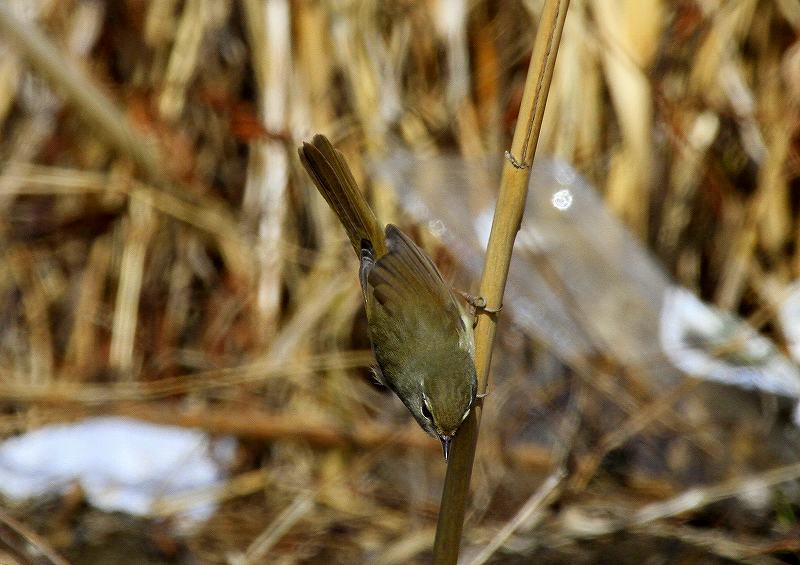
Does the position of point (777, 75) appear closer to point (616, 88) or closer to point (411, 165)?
point (616, 88)

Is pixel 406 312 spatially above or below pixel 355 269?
below

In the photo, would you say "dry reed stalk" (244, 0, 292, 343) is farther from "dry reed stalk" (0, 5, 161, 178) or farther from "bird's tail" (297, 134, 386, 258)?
"bird's tail" (297, 134, 386, 258)

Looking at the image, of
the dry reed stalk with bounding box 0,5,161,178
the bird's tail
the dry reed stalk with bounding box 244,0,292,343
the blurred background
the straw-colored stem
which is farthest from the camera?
the dry reed stalk with bounding box 244,0,292,343

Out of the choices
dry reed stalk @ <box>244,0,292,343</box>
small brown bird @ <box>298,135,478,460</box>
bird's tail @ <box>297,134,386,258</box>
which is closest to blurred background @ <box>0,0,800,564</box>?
dry reed stalk @ <box>244,0,292,343</box>

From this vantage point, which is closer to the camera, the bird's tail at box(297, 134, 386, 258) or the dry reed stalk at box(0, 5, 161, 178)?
the bird's tail at box(297, 134, 386, 258)

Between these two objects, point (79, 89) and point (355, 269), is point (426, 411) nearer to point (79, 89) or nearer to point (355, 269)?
point (355, 269)

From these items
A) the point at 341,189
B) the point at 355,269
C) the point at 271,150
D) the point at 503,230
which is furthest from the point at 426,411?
the point at 271,150

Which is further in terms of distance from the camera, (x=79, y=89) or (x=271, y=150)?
(x=271, y=150)

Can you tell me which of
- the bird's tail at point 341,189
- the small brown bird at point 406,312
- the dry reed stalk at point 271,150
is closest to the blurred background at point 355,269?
the dry reed stalk at point 271,150
